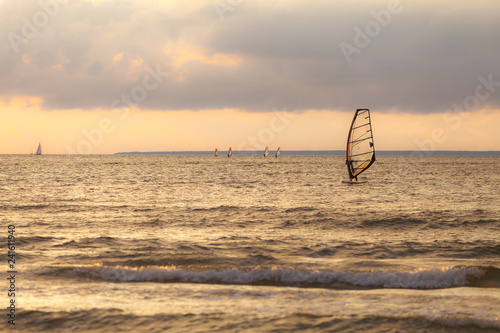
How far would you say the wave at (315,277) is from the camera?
13.0 metres

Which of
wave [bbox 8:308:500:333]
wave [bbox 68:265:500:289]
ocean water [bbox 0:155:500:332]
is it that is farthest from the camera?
wave [bbox 68:265:500:289]

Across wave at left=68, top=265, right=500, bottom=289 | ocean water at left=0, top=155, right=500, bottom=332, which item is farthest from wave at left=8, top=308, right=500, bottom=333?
wave at left=68, top=265, right=500, bottom=289

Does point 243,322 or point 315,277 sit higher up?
point 243,322

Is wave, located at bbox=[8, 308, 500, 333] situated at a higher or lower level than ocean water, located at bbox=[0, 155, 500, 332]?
higher

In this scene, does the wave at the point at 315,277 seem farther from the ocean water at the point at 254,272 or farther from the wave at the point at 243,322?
the wave at the point at 243,322

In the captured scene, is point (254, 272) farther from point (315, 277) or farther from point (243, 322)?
point (243, 322)

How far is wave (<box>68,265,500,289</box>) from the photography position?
13.0 m

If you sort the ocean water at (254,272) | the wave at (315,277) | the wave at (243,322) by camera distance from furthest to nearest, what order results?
the wave at (315,277), the ocean water at (254,272), the wave at (243,322)

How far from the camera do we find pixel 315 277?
44.4 feet

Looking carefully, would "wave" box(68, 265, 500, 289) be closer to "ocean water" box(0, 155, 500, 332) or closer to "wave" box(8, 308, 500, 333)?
"ocean water" box(0, 155, 500, 332)

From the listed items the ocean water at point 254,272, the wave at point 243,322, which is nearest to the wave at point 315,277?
the ocean water at point 254,272

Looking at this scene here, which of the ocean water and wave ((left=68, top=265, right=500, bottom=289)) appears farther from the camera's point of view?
wave ((left=68, top=265, right=500, bottom=289))

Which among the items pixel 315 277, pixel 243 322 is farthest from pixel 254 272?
pixel 243 322

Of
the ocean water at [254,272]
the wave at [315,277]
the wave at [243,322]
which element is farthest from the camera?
the wave at [315,277]
